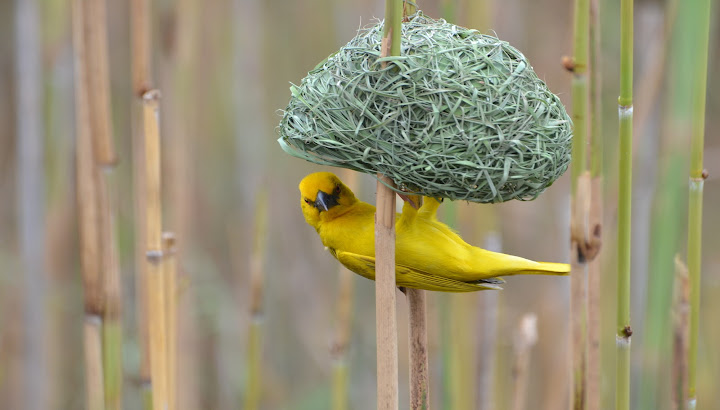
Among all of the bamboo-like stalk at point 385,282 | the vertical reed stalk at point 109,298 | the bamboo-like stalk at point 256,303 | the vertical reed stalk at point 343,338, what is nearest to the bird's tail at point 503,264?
the bamboo-like stalk at point 385,282

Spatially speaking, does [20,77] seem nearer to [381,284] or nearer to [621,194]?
[381,284]

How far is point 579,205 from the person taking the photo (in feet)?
5.23

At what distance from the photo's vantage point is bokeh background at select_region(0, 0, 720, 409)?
254 cm

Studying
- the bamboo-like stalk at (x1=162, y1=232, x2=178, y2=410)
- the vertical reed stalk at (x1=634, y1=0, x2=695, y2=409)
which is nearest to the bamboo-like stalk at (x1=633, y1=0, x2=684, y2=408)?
the vertical reed stalk at (x1=634, y1=0, x2=695, y2=409)

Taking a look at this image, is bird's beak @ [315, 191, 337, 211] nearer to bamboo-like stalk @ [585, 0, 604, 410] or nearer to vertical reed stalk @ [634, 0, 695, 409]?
bamboo-like stalk @ [585, 0, 604, 410]

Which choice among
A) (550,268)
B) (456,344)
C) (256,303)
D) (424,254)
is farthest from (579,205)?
(256,303)

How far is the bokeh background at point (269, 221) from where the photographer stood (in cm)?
254

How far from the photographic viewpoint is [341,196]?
6.11 ft

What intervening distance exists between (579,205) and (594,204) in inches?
1.7

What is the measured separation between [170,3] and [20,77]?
0.64 m

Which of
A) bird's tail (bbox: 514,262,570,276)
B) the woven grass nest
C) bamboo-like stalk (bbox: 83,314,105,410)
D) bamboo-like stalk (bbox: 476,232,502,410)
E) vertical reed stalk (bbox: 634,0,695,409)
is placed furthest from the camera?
bamboo-like stalk (bbox: 476,232,502,410)

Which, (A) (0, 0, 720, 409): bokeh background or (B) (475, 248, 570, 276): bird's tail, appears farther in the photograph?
(A) (0, 0, 720, 409): bokeh background

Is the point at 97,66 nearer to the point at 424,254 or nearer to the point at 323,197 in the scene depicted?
the point at 323,197

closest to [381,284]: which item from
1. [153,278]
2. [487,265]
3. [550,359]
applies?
[487,265]
